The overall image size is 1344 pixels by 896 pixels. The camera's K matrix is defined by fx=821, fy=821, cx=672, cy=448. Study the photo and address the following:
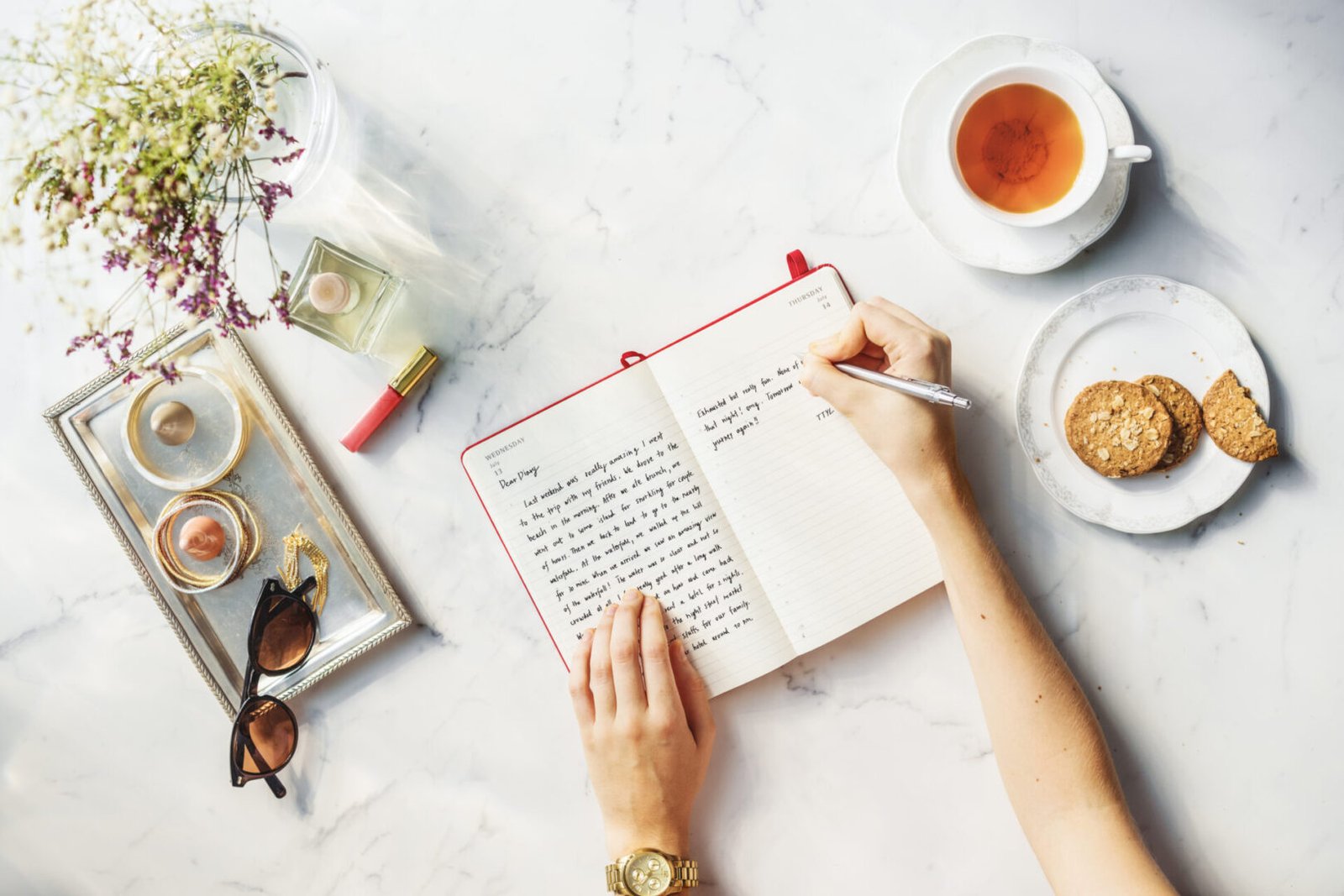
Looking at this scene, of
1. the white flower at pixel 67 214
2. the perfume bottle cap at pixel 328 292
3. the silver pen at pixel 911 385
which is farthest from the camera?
the perfume bottle cap at pixel 328 292

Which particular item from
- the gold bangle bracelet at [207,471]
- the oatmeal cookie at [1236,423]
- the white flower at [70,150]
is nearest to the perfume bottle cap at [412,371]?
the gold bangle bracelet at [207,471]

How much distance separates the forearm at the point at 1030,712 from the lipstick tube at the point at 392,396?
71 centimetres

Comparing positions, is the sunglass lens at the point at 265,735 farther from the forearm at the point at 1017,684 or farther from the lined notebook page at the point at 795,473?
the forearm at the point at 1017,684

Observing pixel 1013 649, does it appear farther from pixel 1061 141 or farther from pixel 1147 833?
pixel 1061 141

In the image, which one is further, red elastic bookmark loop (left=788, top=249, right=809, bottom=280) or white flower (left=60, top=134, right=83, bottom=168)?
red elastic bookmark loop (left=788, top=249, right=809, bottom=280)

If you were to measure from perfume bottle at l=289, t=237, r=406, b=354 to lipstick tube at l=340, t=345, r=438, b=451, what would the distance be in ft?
0.23

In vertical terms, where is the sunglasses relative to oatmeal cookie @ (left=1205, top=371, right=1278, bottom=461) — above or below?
above

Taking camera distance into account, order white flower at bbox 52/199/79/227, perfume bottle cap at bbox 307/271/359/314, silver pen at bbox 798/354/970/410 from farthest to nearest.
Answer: perfume bottle cap at bbox 307/271/359/314 < silver pen at bbox 798/354/970/410 < white flower at bbox 52/199/79/227

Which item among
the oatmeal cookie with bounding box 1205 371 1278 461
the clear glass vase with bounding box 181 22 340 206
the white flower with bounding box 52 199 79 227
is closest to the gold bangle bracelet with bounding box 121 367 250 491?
the clear glass vase with bounding box 181 22 340 206

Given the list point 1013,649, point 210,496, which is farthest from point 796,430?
point 210,496

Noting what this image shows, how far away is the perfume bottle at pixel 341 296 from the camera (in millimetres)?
1102

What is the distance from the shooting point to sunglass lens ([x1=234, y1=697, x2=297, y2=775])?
1.18 m

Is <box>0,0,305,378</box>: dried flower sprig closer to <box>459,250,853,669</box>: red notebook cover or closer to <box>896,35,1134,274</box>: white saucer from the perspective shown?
<box>459,250,853,669</box>: red notebook cover

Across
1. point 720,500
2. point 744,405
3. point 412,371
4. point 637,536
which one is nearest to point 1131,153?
point 744,405
